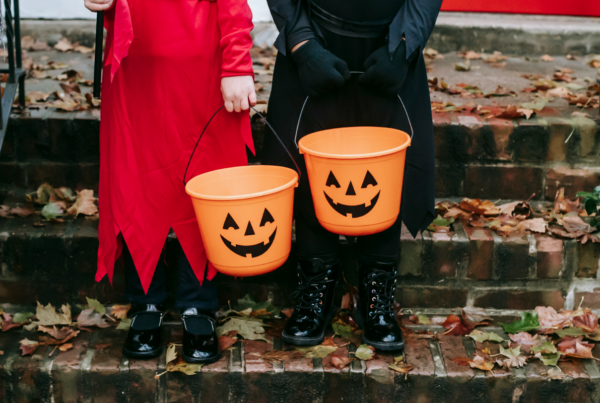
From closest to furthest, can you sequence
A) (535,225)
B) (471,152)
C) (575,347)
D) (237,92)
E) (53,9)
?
1. (237,92)
2. (575,347)
3. (535,225)
4. (471,152)
5. (53,9)

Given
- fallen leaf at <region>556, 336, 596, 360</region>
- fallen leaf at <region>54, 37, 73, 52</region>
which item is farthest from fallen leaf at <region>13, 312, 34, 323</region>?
fallen leaf at <region>54, 37, 73, 52</region>

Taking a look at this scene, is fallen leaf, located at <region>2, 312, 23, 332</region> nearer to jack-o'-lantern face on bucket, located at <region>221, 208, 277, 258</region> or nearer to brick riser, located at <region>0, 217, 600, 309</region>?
brick riser, located at <region>0, 217, 600, 309</region>

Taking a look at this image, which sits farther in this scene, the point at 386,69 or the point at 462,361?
the point at 462,361

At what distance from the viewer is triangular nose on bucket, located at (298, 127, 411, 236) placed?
6.05 ft

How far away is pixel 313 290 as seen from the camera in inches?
91.6

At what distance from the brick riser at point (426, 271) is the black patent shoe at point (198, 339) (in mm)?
341

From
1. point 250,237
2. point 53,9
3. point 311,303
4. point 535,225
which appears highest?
point 53,9

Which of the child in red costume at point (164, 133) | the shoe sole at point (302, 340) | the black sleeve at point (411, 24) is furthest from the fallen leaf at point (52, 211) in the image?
the black sleeve at point (411, 24)

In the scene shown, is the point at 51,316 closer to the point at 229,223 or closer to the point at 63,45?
the point at 229,223

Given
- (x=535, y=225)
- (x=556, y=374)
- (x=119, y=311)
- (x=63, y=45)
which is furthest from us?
(x=63, y=45)

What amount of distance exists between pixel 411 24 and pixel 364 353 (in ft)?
3.99

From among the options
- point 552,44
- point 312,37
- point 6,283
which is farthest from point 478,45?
point 6,283

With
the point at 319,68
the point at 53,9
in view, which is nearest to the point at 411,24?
the point at 319,68

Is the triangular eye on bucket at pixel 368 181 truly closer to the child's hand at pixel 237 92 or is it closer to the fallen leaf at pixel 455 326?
the child's hand at pixel 237 92
